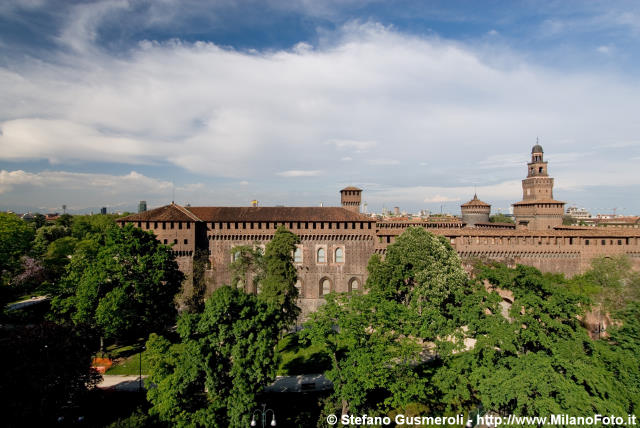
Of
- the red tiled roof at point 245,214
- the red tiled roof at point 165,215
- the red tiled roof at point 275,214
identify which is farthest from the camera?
the red tiled roof at point 275,214

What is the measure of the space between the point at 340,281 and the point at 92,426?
99.2 feet

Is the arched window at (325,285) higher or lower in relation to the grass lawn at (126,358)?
higher

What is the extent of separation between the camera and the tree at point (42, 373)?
17.0 meters

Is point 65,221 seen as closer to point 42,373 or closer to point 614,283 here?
point 42,373

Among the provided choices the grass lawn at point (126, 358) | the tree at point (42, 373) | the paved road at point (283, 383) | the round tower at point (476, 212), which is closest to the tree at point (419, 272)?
the paved road at point (283, 383)

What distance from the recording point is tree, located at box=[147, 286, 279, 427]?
57.4 feet

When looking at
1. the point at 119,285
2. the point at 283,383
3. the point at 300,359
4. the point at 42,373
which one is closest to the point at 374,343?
→ the point at 283,383

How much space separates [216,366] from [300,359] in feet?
41.8

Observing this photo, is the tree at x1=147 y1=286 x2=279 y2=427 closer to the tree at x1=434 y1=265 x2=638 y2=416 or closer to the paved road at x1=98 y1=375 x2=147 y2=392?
the paved road at x1=98 y1=375 x2=147 y2=392

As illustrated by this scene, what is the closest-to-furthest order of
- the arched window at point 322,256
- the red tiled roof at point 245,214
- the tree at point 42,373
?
the tree at point 42,373 < the red tiled roof at point 245,214 < the arched window at point 322,256

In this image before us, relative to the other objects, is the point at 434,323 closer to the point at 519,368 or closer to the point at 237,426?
the point at 519,368

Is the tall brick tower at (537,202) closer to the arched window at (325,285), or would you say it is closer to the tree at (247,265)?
the arched window at (325,285)

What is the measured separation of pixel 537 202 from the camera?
2386 inches

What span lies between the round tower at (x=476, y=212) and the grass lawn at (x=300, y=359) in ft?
144
